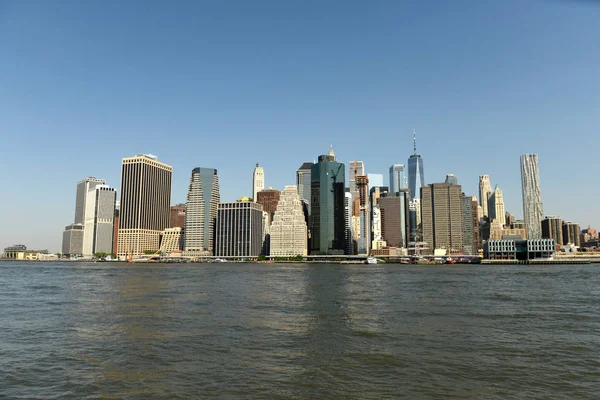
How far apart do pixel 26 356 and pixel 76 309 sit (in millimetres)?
20716

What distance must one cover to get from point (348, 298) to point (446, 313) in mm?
17611

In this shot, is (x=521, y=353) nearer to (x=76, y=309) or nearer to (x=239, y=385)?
(x=239, y=385)

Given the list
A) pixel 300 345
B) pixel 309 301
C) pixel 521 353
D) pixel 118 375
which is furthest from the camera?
pixel 309 301

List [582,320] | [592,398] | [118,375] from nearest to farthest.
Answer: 1. [592,398]
2. [118,375]
3. [582,320]

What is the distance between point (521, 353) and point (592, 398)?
7503 mm

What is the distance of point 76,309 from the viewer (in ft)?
146

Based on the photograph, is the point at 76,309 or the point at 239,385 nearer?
the point at 239,385

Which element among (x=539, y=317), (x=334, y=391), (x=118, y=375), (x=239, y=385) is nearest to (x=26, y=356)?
(x=118, y=375)

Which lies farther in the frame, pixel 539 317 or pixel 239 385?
pixel 539 317

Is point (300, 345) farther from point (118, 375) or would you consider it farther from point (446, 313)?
point (446, 313)

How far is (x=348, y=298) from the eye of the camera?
58.0m

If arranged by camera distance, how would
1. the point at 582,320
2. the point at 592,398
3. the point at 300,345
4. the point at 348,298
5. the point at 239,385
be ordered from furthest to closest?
the point at 348,298 → the point at 582,320 → the point at 300,345 → the point at 239,385 → the point at 592,398

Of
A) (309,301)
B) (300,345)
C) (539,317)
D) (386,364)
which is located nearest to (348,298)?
(309,301)

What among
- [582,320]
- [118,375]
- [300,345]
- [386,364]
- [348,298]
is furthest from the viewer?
[348,298]
